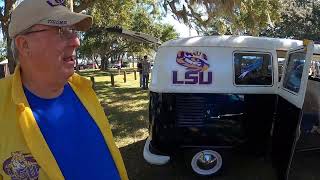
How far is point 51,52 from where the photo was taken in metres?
2.21

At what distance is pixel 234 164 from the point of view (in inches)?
299

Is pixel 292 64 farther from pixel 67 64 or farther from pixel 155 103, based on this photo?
pixel 67 64

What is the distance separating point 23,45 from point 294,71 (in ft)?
16.0

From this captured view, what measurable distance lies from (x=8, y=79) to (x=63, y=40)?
1.18 ft

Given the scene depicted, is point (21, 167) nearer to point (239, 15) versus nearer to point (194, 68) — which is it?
point (194, 68)

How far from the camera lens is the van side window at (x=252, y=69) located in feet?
23.0

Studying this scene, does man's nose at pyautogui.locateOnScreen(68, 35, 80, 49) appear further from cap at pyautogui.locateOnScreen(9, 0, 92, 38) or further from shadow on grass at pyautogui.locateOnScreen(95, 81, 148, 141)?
shadow on grass at pyautogui.locateOnScreen(95, 81, 148, 141)

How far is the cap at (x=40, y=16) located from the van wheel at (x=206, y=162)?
4.98 metres

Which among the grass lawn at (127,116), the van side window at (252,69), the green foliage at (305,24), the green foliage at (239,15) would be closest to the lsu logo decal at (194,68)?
the van side window at (252,69)

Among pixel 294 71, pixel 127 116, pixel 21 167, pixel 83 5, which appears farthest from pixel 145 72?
pixel 21 167

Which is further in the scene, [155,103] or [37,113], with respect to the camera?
[155,103]

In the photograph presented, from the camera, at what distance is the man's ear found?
2223mm

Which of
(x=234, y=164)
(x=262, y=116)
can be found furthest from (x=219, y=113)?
(x=234, y=164)

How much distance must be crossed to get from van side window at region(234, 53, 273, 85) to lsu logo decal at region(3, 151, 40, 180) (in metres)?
5.22
